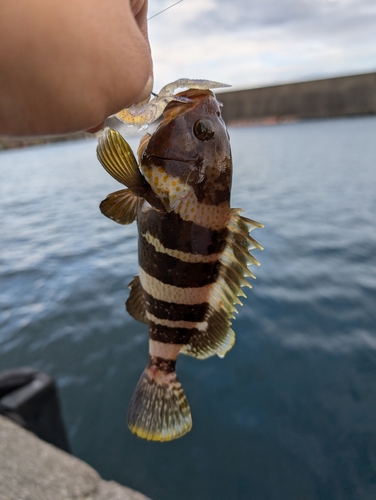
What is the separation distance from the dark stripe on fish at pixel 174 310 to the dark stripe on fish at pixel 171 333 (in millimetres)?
98

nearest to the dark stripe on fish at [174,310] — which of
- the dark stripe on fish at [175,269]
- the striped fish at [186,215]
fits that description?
the striped fish at [186,215]

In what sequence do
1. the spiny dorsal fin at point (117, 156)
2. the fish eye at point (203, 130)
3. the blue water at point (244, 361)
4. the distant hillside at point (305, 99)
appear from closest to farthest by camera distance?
the spiny dorsal fin at point (117, 156) → the fish eye at point (203, 130) → the blue water at point (244, 361) → the distant hillside at point (305, 99)

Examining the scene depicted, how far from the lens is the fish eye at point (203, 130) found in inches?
70.7

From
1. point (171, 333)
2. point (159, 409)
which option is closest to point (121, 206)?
point (171, 333)

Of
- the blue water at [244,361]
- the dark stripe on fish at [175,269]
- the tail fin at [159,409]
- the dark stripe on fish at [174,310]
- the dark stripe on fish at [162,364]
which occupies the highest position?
the dark stripe on fish at [175,269]

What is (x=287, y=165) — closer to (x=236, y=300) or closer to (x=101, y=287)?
(x=101, y=287)

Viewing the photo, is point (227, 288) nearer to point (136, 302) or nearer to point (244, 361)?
point (136, 302)

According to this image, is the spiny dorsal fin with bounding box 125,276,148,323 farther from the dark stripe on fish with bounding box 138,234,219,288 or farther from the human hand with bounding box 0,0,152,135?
the human hand with bounding box 0,0,152,135

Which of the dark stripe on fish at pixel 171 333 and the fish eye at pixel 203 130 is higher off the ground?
the fish eye at pixel 203 130

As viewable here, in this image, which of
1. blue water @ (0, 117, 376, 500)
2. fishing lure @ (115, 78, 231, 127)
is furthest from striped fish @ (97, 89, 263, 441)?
blue water @ (0, 117, 376, 500)

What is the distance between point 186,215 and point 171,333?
2.77 feet

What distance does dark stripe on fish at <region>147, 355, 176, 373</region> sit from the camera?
7.97 ft

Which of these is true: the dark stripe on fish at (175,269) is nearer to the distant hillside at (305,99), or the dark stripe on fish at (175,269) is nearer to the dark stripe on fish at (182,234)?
the dark stripe on fish at (182,234)

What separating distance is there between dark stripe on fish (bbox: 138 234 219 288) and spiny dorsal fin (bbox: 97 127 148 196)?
1.34 ft
